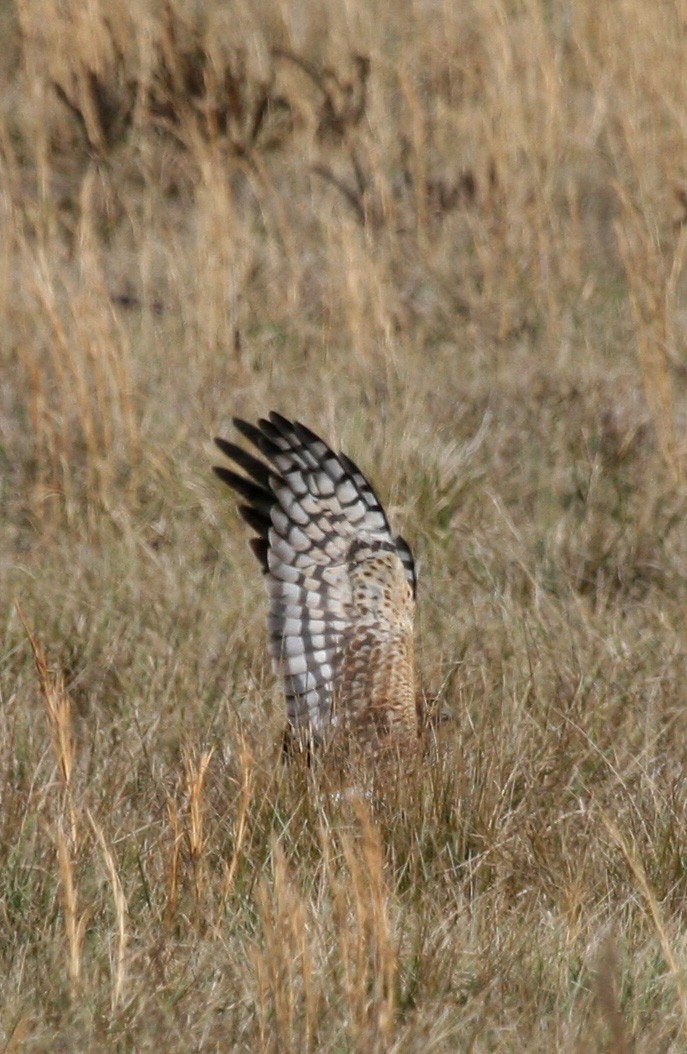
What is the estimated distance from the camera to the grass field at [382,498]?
2.69 metres

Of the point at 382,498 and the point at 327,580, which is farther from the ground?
the point at 382,498

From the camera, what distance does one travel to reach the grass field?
2688 mm

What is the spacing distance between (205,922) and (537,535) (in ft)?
7.33

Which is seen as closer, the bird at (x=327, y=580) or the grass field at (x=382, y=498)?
the grass field at (x=382, y=498)

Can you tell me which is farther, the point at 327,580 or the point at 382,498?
the point at 382,498

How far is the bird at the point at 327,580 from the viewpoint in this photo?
12.4 feet

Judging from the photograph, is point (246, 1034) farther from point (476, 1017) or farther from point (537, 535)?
point (537, 535)

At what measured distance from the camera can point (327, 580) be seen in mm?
3906

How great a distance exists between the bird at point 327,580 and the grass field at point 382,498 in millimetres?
156

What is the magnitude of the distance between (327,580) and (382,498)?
1098mm

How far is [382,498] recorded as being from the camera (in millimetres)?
4977

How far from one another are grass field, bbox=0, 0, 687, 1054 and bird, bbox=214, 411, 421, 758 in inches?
6.1

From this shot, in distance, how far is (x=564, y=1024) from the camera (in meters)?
2.55

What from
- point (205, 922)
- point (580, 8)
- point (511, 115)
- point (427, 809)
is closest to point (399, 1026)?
point (205, 922)
